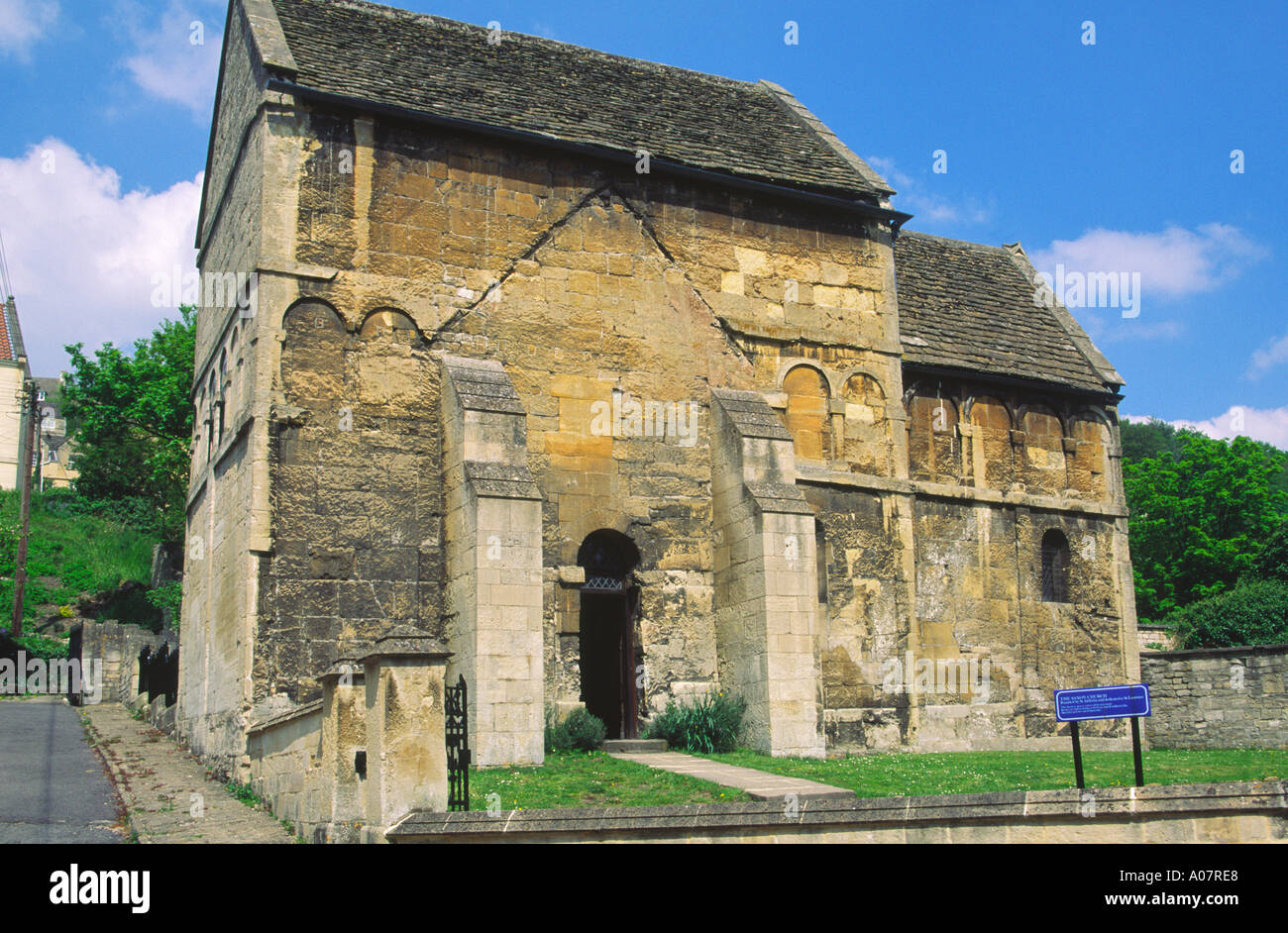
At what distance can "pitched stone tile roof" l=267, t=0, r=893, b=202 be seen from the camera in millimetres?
17297

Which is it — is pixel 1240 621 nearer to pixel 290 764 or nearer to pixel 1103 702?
pixel 1103 702

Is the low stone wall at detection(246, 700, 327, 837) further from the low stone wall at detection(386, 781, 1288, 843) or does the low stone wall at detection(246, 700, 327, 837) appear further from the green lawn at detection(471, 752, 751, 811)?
the low stone wall at detection(386, 781, 1288, 843)

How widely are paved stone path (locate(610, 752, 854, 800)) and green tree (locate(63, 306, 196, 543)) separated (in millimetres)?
32407

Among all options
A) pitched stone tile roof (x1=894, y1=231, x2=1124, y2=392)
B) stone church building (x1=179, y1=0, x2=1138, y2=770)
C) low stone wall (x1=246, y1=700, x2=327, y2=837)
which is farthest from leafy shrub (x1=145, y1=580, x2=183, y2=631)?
low stone wall (x1=246, y1=700, x2=327, y2=837)

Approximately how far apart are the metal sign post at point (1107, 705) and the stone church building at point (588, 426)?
657cm

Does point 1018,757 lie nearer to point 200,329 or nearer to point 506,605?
point 506,605

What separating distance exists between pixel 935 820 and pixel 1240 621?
18.6 meters

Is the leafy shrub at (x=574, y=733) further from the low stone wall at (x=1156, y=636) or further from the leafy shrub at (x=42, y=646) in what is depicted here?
the leafy shrub at (x=42, y=646)

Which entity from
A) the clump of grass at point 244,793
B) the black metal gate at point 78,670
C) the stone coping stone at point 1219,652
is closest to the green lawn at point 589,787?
the clump of grass at point 244,793

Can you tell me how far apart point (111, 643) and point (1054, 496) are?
22.0 metres

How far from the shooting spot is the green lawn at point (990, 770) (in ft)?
39.9

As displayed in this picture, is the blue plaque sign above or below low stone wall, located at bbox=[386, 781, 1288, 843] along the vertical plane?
above

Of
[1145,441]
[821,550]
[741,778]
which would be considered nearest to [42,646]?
[821,550]
